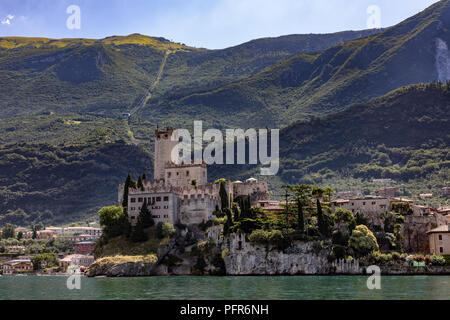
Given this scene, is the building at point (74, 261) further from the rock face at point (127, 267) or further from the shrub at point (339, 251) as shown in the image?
the shrub at point (339, 251)

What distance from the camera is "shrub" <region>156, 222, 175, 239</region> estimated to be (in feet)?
287

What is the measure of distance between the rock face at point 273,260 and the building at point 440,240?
16.0 metres

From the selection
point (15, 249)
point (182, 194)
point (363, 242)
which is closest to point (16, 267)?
point (15, 249)

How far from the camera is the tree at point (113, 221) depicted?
299 ft

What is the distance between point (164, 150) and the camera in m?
111

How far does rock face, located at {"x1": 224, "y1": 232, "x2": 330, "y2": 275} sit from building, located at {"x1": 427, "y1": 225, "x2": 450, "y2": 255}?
16017 mm

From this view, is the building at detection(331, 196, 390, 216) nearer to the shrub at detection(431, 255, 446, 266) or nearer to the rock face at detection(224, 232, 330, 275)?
the rock face at detection(224, 232, 330, 275)

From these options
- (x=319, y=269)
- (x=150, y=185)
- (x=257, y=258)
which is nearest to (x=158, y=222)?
(x=150, y=185)

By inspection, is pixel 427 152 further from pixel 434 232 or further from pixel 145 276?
pixel 145 276

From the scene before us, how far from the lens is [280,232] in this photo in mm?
83750

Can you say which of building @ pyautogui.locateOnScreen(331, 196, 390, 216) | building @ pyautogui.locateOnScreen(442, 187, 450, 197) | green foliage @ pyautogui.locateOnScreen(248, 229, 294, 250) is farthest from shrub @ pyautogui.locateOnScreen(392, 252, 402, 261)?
building @ pyautogui.locateOnScreen(442, 187, 450, 197)
